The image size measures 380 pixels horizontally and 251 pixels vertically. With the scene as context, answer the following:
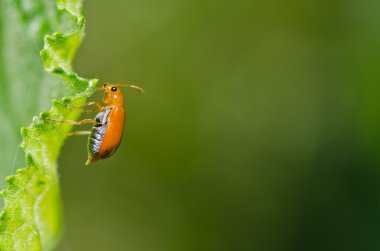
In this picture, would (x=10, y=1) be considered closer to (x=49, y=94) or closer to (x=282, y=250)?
(x=49, y=94)

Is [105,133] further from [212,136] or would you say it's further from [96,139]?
[212,136]

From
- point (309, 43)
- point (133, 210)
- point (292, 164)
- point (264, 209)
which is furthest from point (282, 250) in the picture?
point (309, 43)

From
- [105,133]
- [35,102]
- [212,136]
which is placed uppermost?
[212,136]

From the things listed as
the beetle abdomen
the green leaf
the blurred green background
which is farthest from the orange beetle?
the blurred green background

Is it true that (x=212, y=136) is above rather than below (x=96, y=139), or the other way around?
above

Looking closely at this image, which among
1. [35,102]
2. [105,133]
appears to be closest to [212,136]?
[105,133]

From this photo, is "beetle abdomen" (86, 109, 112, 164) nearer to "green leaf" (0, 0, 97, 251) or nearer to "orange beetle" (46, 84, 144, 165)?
"orange beetle" (46, 84, 144, 165)

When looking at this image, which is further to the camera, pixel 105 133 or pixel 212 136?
pixel 212 136
